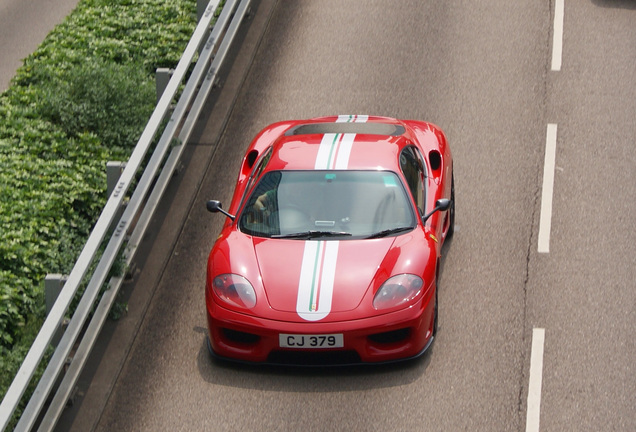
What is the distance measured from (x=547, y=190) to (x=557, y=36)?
409cm

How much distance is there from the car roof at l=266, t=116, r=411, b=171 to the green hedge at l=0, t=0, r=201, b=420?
255cm

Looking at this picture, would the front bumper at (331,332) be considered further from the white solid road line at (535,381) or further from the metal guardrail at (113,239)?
the metal guardrail at (113,239)

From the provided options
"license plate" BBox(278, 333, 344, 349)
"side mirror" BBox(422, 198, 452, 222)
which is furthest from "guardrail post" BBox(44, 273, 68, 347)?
"side mirror" BBox(422, 198, 452, 222)

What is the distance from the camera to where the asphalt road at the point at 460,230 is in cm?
908

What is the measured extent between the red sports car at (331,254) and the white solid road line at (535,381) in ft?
3.14

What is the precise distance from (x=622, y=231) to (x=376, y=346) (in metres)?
3.61

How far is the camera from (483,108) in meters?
13.7

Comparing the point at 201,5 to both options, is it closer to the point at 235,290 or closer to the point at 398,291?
the point at 235,290

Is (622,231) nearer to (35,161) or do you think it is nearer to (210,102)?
(210,102)

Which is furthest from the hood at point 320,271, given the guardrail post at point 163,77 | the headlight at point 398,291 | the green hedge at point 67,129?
the guardrail post at point 163,77

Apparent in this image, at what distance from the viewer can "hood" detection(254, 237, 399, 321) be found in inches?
357

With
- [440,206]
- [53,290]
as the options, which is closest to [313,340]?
[440,206]

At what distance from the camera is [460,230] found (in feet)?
37.5

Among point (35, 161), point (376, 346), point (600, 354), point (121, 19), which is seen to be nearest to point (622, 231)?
point (600, 354)
